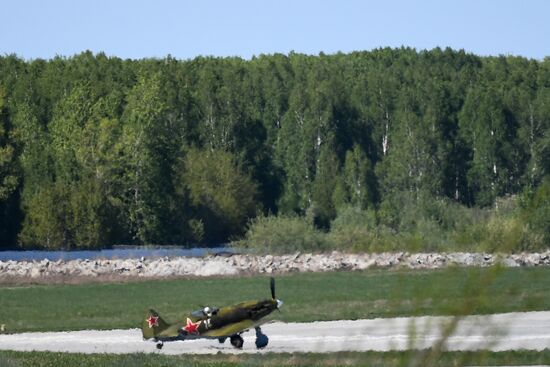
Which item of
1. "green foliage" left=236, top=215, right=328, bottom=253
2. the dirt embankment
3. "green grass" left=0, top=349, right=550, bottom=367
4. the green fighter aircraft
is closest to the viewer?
"green grass" left=0, top=349, right=550, bottom=367

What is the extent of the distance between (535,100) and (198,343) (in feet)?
220

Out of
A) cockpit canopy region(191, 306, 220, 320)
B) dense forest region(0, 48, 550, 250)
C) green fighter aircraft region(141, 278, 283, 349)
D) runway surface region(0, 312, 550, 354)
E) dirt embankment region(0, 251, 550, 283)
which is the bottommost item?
dirt embankment region(0, 251, 550, 283)

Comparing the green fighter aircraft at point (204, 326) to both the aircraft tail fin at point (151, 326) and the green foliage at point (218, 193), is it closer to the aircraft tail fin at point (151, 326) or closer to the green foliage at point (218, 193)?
the aircraft tail fin at point (151, 326)

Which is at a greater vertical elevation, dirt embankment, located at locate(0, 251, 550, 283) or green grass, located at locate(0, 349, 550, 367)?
green grass, located at locate(0, 349, 550, 367)

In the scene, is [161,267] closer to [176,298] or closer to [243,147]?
[176,298]

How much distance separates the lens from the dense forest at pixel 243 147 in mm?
71875

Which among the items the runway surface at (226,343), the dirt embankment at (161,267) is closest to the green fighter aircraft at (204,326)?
the runway surface at (226,343)

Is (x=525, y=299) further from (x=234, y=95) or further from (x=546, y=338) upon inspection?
(x=234, y=95)

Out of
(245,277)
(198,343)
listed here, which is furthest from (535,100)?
(198,343)

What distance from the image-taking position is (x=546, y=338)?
2020 cm

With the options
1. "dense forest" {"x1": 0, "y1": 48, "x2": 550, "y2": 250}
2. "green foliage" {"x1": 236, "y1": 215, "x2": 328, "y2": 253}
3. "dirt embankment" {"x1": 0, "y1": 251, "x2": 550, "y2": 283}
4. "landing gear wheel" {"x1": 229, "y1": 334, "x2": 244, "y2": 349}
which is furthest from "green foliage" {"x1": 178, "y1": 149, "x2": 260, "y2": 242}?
"landing gear wheel" {"x1": 229, "y1": 334, "x2": 244, "y2": 349}

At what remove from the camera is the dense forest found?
7188 cm

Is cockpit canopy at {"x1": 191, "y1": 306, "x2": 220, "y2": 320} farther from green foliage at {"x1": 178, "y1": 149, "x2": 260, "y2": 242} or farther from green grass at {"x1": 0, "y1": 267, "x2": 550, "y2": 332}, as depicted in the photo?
green foliage at {"x1": 178, "y1": 149, "x2": 260, "y2": 242}

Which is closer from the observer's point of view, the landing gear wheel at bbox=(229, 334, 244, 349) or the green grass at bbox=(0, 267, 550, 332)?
the landing gear wheel at bbox=(229, 334, 244, 349)
